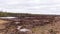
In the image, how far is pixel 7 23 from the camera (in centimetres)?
530

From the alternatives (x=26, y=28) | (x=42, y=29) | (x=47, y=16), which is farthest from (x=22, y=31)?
(x=47, y=16)

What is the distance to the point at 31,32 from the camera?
190 inches

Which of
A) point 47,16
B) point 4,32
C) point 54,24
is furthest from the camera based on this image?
point 47,16

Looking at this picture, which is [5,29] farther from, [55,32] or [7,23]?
[55,32]

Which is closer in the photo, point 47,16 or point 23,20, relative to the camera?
point 23,20

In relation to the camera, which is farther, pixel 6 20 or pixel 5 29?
pixel 6 20

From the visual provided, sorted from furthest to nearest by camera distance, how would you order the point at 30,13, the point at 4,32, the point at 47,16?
the point at 30,13 → the point at 47,16 → the point at 4,32

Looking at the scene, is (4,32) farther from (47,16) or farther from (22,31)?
(47,16)

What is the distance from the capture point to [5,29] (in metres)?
4.96

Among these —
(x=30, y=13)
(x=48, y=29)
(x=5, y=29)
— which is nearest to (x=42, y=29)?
(x=48, y=29)

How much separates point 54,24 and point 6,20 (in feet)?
4.41

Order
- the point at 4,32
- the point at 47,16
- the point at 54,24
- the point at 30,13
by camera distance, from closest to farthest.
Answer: the point at 4,32 < the point at 54,24 < the point at 47,16 < the point at 30,13

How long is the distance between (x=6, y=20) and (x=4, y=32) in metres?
0.71

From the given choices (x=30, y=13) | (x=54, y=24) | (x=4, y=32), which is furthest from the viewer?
(x=30, y=13)
